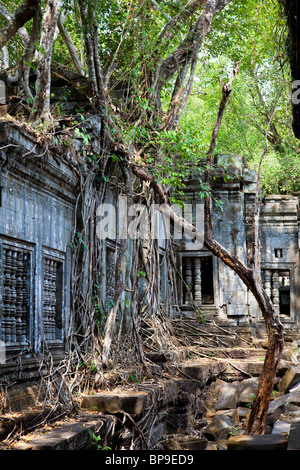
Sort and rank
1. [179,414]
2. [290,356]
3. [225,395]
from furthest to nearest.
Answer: [290,356]
[225,395]
[179,414]

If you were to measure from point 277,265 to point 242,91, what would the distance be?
5840 mm

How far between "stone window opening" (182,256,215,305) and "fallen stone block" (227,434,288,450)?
6397 mm

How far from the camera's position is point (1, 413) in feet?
14.1

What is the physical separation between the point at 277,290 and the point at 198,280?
4.85 feet

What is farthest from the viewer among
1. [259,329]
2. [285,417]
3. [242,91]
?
[242,91]

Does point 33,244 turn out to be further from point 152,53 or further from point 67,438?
point 152,53

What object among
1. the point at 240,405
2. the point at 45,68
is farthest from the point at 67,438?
the point at 240,405

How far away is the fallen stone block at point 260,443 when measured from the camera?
3.39 metres

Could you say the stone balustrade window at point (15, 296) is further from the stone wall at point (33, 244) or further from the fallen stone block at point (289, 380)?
the fallen stone block at point (289, 380)

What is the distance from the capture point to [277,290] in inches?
410

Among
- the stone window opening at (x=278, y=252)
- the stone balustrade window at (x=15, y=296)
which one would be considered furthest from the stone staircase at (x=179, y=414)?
the stone window opening at (x=278, y=252)

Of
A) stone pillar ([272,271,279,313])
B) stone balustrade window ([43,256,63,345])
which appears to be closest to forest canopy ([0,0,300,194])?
stone balustrade window ([43,256,63,345])
